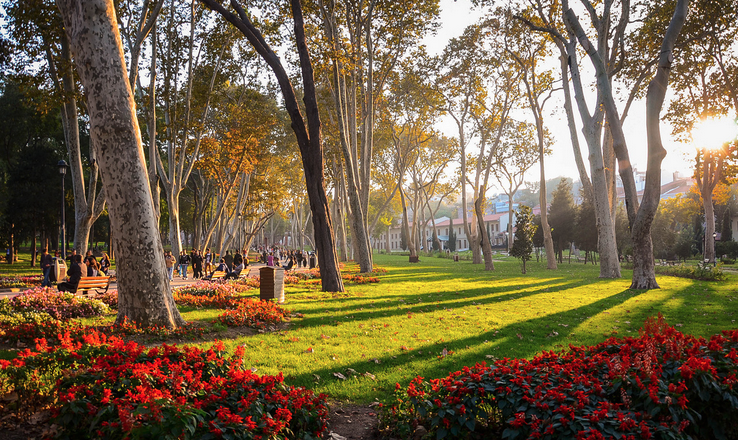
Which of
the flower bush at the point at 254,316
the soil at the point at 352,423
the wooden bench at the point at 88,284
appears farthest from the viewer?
the wooden bench at the point at 88,284

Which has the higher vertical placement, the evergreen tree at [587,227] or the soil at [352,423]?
the evergreen tree at [587,227]

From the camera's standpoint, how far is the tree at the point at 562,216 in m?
39.4

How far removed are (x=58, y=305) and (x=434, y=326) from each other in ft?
24.9

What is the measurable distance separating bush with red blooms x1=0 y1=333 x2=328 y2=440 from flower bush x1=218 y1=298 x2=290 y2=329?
3678mm

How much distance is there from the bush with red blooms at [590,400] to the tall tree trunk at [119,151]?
4.45 m

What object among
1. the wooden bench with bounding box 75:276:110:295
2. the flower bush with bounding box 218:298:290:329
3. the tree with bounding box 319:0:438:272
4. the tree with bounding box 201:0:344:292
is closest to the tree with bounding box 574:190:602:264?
the tree with bounding box 319:0:438:272

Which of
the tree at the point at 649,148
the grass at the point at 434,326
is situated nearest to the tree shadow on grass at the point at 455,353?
the grass at the point at 434,326

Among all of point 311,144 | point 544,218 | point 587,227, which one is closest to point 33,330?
point 311,144

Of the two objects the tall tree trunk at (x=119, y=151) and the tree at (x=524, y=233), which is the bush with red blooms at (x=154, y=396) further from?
the tree at (x=524, y=233)

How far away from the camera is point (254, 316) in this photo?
8.18m

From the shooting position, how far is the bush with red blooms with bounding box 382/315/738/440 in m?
2.82

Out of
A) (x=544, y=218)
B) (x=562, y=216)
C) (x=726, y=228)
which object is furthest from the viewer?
(x=726, y=228)

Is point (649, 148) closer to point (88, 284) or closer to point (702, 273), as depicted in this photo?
point (702, 273)

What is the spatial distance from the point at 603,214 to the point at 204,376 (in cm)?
1764
